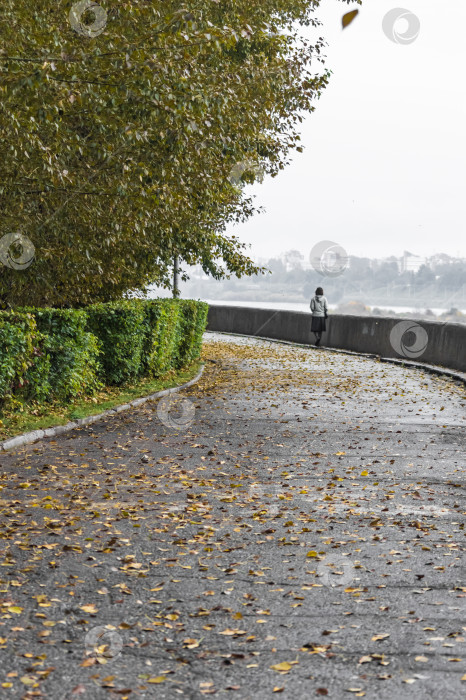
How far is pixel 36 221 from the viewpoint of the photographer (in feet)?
48.2

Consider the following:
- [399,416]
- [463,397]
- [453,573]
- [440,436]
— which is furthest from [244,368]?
[453,573]

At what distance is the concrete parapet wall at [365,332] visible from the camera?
23.4 m

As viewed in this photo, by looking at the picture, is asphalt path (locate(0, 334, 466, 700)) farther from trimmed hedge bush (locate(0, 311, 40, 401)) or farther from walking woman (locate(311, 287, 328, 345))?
walking woman (locate(311, 287, 328, 345))

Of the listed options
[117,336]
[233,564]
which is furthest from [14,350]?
[233,564]

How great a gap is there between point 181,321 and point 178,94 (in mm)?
9616

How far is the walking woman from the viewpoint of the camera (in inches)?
1203

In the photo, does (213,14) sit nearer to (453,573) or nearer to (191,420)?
(191,420)

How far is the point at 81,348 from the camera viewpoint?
46.3 feet

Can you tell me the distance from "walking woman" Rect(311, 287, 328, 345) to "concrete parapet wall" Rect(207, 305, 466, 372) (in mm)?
814

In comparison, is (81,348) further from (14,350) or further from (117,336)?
(14,350)

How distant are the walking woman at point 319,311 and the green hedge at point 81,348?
10.4 metres

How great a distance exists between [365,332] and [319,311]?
178cm

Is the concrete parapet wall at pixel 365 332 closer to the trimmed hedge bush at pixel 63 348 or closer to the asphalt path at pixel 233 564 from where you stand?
the trimmed hedge bush at pixel 63 348

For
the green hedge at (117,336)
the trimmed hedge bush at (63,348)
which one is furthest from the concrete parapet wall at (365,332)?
the trimmed hedge bush at (63,348)
